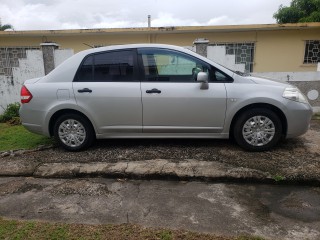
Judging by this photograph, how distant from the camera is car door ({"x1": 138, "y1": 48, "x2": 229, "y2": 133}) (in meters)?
4.48

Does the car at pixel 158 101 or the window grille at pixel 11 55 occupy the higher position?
the window grille at pixel 11 55

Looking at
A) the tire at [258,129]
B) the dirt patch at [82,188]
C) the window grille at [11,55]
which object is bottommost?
the dirt patch at [82,188]

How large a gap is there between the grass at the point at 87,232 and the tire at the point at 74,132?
1981mm

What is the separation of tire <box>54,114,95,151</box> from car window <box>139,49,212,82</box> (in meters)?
1.23

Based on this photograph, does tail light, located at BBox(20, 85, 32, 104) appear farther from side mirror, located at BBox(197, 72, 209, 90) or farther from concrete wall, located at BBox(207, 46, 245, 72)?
concrete wall, located at BBox(207, 46, 245, 72)

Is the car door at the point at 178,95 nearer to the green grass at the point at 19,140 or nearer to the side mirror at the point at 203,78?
the side mirror at the point at 203,78

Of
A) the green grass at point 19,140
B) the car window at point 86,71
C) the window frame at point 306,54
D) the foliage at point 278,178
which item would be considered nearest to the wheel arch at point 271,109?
the foliage at point 278,178

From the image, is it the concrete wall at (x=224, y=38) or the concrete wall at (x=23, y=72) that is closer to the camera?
the concrete wall at (x=23, y=72)

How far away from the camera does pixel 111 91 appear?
4.59m

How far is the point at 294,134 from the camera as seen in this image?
4547 mm

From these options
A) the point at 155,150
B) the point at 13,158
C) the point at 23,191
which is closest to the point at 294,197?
the point at 155,150

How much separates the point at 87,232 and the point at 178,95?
2402 millimetres

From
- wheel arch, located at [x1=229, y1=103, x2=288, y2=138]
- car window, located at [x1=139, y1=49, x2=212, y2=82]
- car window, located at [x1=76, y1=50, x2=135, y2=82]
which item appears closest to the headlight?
wheel arch, located at [x1=229, y1=103, x2=288, y2=138]

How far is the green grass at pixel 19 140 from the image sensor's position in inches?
217
